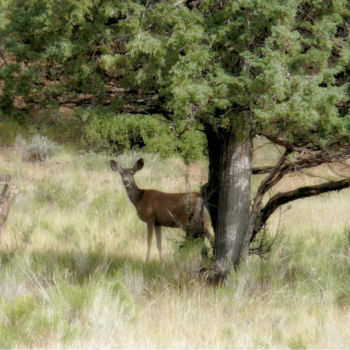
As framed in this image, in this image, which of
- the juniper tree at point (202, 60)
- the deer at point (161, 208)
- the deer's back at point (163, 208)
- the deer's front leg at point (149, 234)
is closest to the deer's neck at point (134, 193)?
the deer at point (161, 208)

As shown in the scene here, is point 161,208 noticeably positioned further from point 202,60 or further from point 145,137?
point 145,137

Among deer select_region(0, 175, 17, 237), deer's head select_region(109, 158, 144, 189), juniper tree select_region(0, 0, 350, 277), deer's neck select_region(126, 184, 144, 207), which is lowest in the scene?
deer select_region(0, 175, 17, 237)

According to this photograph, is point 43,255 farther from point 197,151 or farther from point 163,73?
point 197,151

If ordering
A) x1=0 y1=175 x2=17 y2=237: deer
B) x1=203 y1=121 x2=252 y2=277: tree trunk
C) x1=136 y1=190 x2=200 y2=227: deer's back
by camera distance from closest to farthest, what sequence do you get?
x1=203 y1=121 x2=252 y2=277: tree trunk → x1=0 y1=175 x2=17 y2=237: deer → x1=136 y1=190 x2=200 y2=227: deer's back

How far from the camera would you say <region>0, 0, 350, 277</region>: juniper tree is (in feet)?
21.0

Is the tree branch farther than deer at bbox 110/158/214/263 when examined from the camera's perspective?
No

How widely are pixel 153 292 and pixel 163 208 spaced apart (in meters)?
3.41

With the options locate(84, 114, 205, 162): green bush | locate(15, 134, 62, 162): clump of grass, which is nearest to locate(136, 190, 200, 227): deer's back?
locate(84, 114, 205, 162): green bush

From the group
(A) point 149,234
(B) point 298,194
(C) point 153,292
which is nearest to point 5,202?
(A) point 149,234

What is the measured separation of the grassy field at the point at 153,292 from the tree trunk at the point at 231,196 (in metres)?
0.35

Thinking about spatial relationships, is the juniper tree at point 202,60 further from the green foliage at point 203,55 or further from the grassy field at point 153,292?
the grassy field at point 153,292

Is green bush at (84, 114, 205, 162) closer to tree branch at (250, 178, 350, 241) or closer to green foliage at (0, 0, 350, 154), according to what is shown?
tree branch at (250, 178, 350, 241)

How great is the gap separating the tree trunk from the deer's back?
241cm

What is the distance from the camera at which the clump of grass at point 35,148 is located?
2202cm
